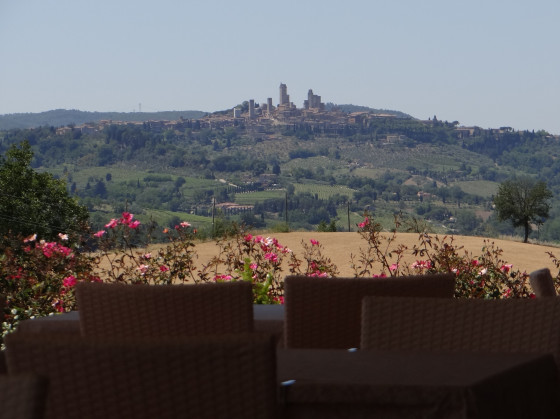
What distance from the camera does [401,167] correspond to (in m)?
80.8

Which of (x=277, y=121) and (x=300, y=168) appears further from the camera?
(x=277, y=121)

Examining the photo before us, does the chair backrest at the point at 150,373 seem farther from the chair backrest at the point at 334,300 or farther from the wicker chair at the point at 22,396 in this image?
the chair backrest at the point at 334,300

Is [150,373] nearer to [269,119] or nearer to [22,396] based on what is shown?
[22,396]

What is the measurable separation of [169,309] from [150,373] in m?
0.62

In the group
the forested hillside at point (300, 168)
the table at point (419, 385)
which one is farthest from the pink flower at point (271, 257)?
the forested hillside at point (300, 168)

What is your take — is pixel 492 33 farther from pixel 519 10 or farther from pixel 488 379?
pixel 488 379

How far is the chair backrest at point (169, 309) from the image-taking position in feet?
5.60

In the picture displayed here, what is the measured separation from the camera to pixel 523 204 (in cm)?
3422

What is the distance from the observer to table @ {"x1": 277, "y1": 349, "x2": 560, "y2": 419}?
1329 mm

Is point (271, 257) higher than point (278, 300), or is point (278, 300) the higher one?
point (271, 257)

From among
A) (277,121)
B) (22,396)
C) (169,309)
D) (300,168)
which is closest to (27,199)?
(169,309)

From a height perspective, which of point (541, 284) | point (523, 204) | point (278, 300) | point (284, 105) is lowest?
point (523, 204)

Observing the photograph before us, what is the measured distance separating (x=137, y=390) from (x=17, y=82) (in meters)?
112

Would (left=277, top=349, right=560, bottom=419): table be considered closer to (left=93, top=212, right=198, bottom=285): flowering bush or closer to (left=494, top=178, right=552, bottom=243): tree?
(left=93, top=212, right=198, bottom=285): flowering bush
